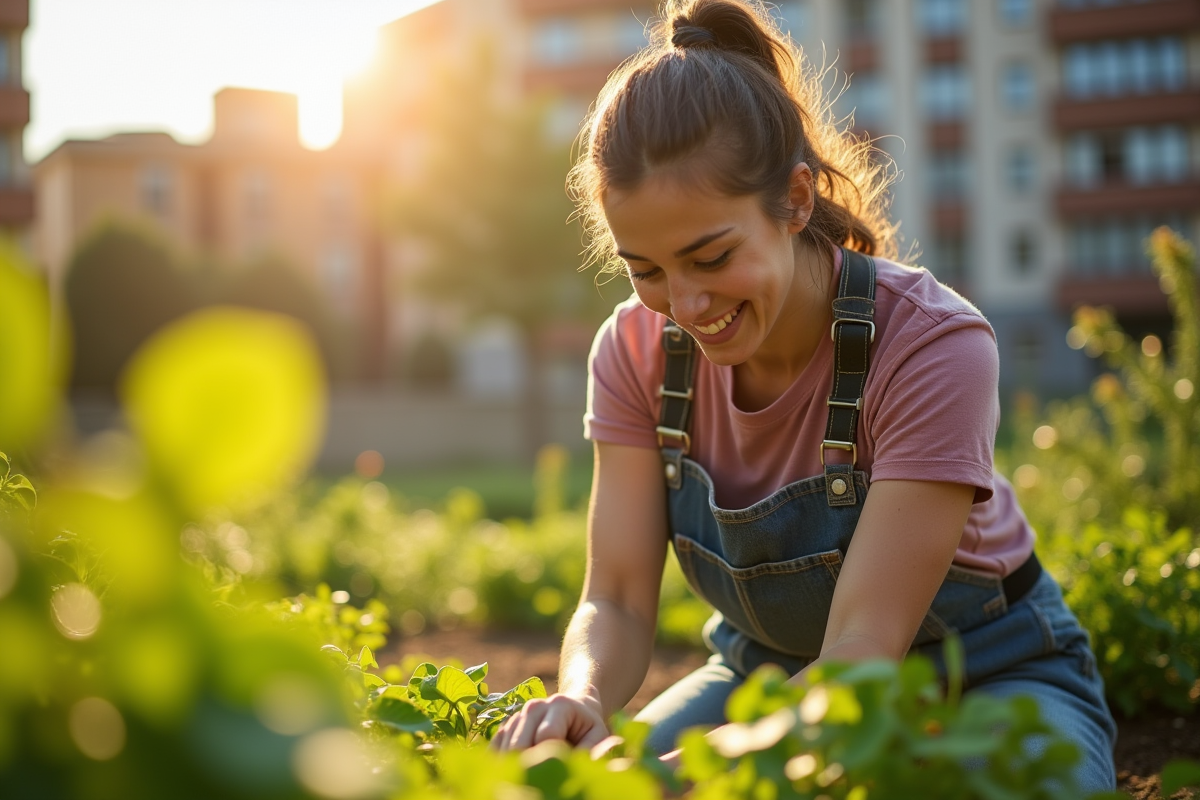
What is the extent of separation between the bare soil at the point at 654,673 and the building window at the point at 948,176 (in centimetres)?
2743

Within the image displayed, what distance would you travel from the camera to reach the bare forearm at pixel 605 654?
1.68 metres

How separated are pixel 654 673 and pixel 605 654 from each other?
6.38 ft

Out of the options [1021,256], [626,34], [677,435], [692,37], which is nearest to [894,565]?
[677,435]

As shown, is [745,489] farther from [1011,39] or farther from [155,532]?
A: [1011,39]

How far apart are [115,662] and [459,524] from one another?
5666mm

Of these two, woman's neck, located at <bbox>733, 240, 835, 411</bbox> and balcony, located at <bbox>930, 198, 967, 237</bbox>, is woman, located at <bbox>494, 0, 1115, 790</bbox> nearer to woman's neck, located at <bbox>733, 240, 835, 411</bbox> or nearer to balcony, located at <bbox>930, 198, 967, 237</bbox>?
woman's neck, located at <bbox>733, 240, 835, 411</bbox>

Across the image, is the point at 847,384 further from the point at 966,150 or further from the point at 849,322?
the point at 966,150

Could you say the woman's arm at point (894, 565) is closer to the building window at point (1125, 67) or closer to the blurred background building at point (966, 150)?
the blurred background building at point (966, 150)

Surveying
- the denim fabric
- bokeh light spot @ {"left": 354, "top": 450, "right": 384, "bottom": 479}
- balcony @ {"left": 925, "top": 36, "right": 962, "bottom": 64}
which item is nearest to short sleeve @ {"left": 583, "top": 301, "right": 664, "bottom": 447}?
the denim fabric

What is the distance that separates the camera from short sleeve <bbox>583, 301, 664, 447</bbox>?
A: 2.05m

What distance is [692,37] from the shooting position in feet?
6.41

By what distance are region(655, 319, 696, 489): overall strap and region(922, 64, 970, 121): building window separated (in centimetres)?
2971

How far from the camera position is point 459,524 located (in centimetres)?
612

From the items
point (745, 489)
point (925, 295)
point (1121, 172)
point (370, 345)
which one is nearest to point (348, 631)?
point (745, 489)
